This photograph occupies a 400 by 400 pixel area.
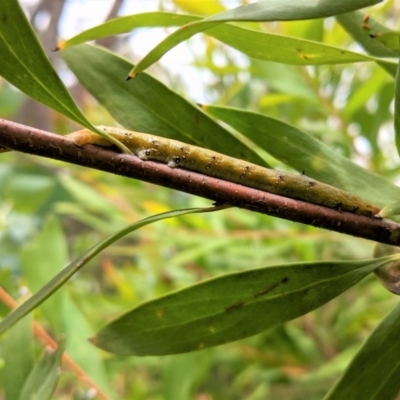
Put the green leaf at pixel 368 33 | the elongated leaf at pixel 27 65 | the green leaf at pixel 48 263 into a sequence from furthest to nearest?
the green leaf at pixel 48 263 < the green leaf at pixel 368 33 < the elongated leaf at pixel 27 65

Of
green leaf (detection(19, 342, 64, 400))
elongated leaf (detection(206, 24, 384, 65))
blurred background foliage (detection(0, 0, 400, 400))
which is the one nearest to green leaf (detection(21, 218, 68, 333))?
blurred background foliage (detection(0, 0, 400, 400))

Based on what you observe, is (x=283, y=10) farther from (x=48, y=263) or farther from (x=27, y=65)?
(x=48, y=263)

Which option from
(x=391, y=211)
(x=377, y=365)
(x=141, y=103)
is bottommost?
(x=377, y=365)

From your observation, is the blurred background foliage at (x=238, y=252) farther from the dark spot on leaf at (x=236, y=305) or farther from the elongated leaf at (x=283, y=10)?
the elongated leaf at (x=283, y=10)

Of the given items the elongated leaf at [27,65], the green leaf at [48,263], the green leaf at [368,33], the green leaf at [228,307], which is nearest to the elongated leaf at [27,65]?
the elongated leaf at [27,65]

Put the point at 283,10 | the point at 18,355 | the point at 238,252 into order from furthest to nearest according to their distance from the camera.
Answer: the point at 238,252 → the point at 18,355 → the point at 283,10

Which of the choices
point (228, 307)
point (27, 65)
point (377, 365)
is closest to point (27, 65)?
point (27, 65)
